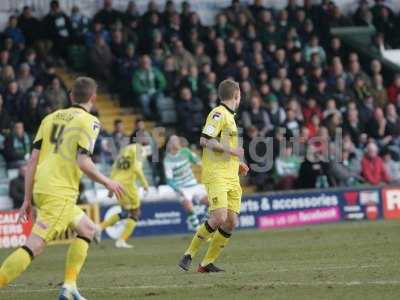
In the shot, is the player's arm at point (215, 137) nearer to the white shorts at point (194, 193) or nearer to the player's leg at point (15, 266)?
the player's leg at point (15, 266)

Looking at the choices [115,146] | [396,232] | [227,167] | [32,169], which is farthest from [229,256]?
[115,146]

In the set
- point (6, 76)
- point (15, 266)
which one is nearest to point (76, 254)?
point (15, 266)

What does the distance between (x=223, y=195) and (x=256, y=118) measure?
1329cm

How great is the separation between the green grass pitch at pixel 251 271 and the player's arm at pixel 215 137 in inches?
59.1

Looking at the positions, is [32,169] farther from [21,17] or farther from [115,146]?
[21,17]

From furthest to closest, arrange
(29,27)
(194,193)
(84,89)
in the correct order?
(29,27) → (194,193) → (84,89)

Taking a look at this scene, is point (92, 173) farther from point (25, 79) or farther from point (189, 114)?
point (189, 114)

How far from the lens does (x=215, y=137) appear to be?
13.9m

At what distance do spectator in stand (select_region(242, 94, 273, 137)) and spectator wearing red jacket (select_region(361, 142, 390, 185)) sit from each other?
8.48 ft

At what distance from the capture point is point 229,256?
55.8 ft

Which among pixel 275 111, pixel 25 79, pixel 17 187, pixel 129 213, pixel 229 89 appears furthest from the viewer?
pixel 275 111

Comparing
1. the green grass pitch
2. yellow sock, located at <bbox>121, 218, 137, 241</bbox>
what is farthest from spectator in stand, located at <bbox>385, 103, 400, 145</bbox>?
yellow sock, located at <bbox>121, 218, 137, 241</bbox>

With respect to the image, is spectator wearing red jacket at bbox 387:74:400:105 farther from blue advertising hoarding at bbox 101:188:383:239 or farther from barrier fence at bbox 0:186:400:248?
blue advertising hoarding at bbox 101:188:383:239

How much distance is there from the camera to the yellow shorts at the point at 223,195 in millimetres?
13883
